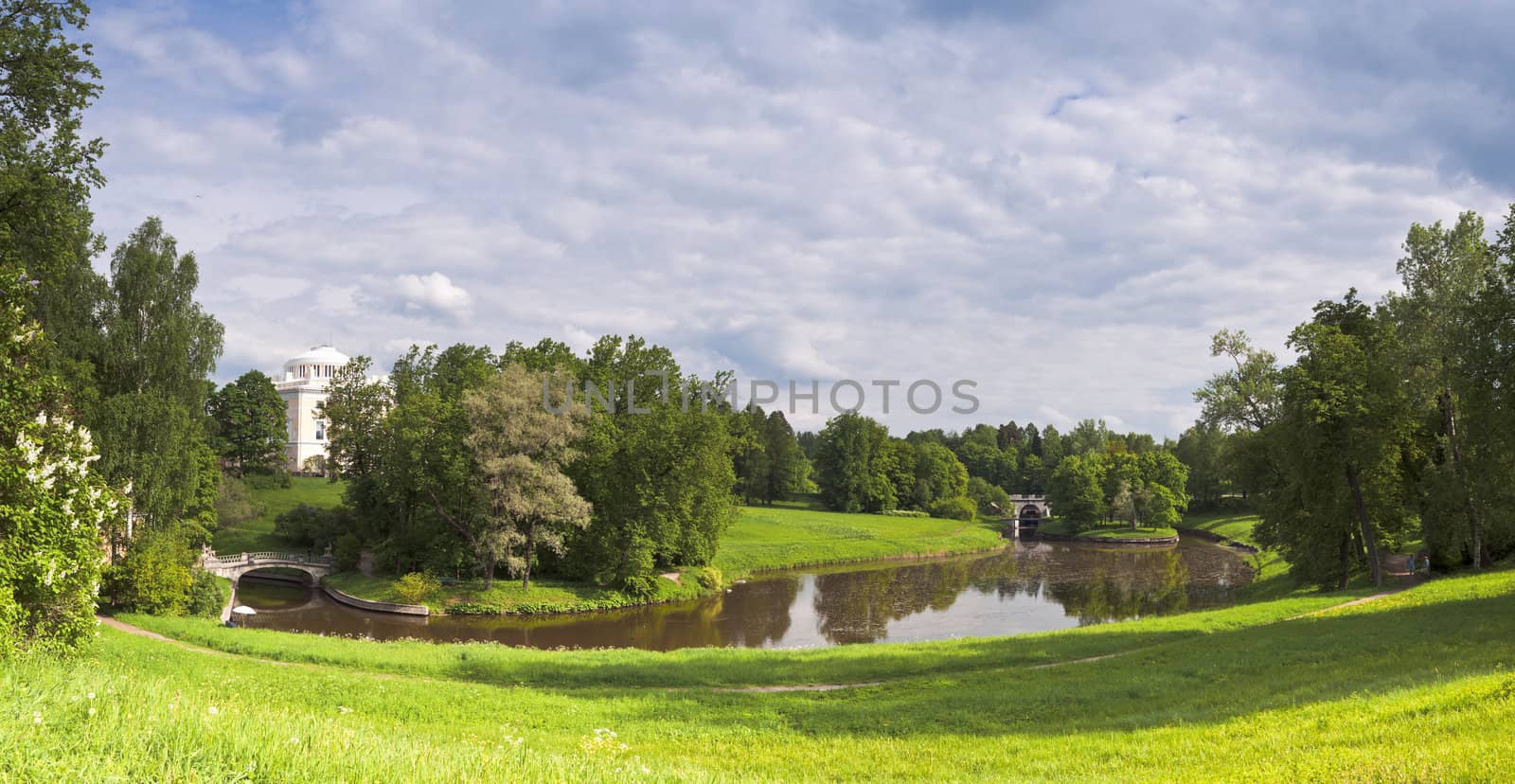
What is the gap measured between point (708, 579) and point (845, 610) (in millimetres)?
9826

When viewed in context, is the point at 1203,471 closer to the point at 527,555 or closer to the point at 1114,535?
the point at 1114,535

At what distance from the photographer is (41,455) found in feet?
42.5

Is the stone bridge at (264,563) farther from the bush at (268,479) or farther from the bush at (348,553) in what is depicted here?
the bush at (268,479)

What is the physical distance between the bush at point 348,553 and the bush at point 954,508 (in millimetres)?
69710

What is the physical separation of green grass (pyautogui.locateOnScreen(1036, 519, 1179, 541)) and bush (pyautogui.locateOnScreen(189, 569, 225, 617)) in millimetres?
75596

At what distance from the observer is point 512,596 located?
41781 mm

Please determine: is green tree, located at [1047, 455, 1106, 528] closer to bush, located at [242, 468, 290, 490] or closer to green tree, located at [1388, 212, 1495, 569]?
green tree, located at [1388, 212, 1495, 569]

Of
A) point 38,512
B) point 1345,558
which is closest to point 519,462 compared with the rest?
point 38,512

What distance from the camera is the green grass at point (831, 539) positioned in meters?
62.4

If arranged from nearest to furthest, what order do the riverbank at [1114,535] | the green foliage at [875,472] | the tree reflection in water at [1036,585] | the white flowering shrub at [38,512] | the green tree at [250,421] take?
the white flowering shrub at [38,512], the tree reflection in water at [1036,585], the green tree at [250,421], the riverbank at [1114,535], the green foliage at [875,472]

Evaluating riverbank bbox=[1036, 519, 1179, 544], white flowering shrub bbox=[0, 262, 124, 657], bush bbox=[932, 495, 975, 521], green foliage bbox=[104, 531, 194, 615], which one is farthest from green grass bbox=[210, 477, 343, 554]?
riverbank bbox=[1036, 519, 1179, 544]

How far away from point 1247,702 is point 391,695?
14.8 m

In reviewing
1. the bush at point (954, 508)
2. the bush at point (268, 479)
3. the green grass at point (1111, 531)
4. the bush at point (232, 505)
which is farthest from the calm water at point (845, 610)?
the bush at point (954, 508)

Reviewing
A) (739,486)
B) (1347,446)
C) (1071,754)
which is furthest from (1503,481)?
(739,486)
